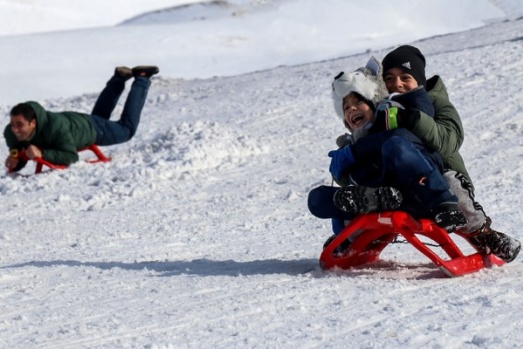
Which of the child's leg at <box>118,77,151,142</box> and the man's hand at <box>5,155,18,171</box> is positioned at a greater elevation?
the child's leg at <box>118,77,151,142</box>

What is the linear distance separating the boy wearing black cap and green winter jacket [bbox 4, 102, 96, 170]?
14.8 ft

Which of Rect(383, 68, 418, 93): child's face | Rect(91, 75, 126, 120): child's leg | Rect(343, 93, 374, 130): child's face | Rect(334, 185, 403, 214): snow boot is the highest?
Rect(383, 68, 418, 93): child's face

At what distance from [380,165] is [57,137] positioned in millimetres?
4879

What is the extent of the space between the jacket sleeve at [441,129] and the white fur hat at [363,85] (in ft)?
0.78

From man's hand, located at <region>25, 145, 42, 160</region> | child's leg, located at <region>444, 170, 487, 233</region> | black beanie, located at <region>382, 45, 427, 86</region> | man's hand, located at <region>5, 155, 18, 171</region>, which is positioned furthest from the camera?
man's hand, located at <region>5, 155, 18, 171</region>

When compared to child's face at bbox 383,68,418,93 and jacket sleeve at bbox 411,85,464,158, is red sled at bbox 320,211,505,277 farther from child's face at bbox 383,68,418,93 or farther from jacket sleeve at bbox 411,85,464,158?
child's face at bbox 383,68,418,93

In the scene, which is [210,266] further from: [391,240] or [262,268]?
[391,240]

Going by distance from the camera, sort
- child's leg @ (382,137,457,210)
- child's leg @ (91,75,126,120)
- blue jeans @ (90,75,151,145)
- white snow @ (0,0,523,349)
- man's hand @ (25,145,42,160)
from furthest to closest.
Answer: child's leg @ (91,75,126,120) → blue jeans @ (90,75,151,145) → man's hand @ (25,145,42,160) → child's leg @ (382,137,457,210) → white snow @ (0,0,523,349)

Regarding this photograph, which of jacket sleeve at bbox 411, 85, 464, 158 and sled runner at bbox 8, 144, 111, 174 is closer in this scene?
jacket sleeve at bbox 411, 85, 464, 158

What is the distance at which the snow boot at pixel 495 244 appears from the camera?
4.11 metres

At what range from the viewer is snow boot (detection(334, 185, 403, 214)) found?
392 centimetres

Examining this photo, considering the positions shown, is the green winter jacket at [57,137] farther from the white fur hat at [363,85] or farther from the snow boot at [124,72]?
the white fur hat at [363,85]

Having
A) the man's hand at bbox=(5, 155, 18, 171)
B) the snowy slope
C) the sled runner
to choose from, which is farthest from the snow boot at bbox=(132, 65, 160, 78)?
the snowy slope

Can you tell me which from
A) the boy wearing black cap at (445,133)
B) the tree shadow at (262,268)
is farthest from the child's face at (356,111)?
the tree shadow at (262,268)
